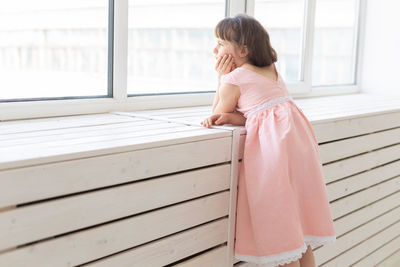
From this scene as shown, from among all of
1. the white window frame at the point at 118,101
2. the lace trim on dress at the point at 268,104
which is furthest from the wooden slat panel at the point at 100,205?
the white window frame at the point at 118,101

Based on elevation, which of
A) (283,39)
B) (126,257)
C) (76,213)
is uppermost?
(283,39)

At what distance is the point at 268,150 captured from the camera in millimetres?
1524

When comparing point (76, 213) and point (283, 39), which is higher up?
point (283, 39)

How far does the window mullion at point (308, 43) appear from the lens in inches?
112

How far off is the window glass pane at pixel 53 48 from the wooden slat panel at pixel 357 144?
0.90 metres

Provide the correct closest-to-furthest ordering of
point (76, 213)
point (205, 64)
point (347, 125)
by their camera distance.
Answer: point (76, 213)
point (347, 125)
point (205, 64)

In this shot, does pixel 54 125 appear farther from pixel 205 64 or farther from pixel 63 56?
pixel 205 64

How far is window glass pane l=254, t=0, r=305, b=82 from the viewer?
104 inches

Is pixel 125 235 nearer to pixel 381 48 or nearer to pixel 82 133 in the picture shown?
pixel 82 133

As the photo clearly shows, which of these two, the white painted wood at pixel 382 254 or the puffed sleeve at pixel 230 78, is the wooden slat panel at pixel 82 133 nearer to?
the puffed sleeve at pixel 230 78

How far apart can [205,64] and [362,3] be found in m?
1.61

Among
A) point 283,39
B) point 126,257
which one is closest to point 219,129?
point 126,257

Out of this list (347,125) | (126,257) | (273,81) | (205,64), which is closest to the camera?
(126,257)

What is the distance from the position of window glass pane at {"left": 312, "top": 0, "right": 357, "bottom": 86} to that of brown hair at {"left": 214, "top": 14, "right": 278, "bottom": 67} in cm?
146
